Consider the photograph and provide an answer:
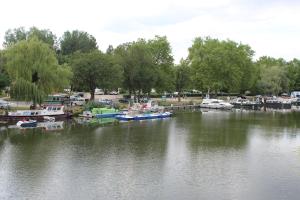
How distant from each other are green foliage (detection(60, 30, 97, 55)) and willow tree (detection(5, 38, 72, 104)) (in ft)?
145

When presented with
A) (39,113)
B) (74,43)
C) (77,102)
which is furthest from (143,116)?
(74,43)

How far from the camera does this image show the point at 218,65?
99.4 metres

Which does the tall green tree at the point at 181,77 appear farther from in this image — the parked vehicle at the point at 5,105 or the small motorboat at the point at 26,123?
the small motorboat at the point at 26,123

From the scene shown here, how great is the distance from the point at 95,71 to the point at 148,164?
143ft

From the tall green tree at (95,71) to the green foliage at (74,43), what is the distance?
2935 cm

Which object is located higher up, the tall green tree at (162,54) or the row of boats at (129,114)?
the tall green tree at (162,54)

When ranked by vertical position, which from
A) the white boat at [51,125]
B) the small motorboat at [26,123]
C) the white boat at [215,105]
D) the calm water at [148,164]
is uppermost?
the white boat at [215,105]

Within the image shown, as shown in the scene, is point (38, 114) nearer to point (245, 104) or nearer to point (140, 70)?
point (140, 70)

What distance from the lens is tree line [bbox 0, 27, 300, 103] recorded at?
57812 millimetres

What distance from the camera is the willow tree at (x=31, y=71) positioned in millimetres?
56125

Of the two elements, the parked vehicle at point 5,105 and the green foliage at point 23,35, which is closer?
the parked vehicle at point 5,105

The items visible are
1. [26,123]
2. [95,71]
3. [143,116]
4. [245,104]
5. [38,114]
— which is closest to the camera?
[26,123]

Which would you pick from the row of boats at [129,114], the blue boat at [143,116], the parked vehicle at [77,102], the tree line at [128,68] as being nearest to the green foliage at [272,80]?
the tree line at [128,68]

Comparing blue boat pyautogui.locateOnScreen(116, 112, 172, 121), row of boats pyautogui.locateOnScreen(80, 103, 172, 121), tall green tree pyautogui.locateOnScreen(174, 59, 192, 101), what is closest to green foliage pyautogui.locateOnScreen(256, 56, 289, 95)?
tall green tree pyautogui.locateOnScreen(174, 59, 192, 101)
